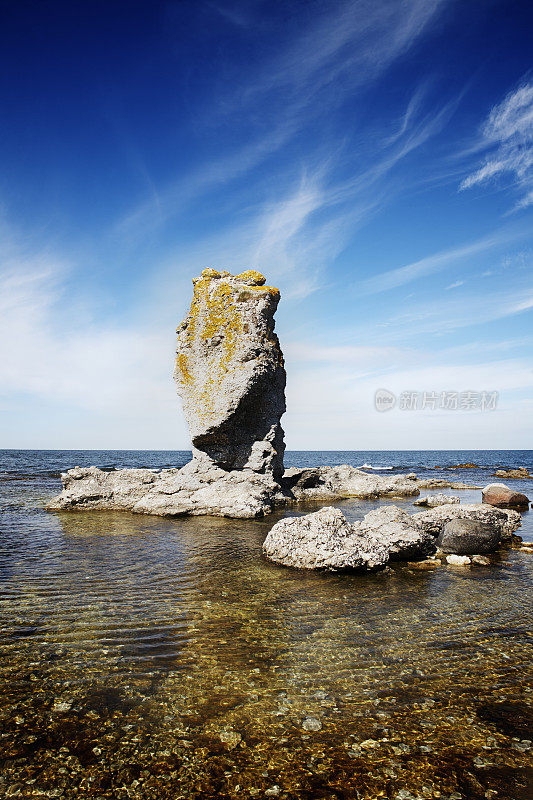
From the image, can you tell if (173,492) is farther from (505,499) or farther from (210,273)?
(505,499)

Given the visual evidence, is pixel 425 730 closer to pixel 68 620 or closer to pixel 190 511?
pixel 68 620

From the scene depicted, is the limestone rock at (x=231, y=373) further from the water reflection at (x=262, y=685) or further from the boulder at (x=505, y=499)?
the boulder at (x=505, y=499)

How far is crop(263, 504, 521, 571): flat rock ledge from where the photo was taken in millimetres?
10508

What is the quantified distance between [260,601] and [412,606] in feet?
9.65

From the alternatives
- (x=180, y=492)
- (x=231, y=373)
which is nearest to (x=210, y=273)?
(x=231, y=373)

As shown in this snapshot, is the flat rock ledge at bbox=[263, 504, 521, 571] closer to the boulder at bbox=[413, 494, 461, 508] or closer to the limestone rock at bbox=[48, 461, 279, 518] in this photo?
the limestone rock at bbox=[48, 461, 279, 518]

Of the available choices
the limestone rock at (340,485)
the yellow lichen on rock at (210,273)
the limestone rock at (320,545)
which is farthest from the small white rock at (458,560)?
the yellow lichen on rock at (210,273)

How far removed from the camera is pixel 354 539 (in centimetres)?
1112

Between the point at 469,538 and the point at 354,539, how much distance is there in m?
4.04

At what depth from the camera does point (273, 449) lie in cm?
2234

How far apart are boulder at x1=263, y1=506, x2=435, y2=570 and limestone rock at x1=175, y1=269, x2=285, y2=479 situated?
31.8ft

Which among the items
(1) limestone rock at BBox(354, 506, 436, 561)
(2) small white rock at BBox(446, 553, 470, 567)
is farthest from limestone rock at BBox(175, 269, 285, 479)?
(2) small white rock at BBox(446, 553, 470, 567)

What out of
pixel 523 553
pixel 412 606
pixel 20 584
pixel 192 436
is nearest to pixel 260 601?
pixel 412 606

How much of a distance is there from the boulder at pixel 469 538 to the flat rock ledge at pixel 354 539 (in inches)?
1.2
